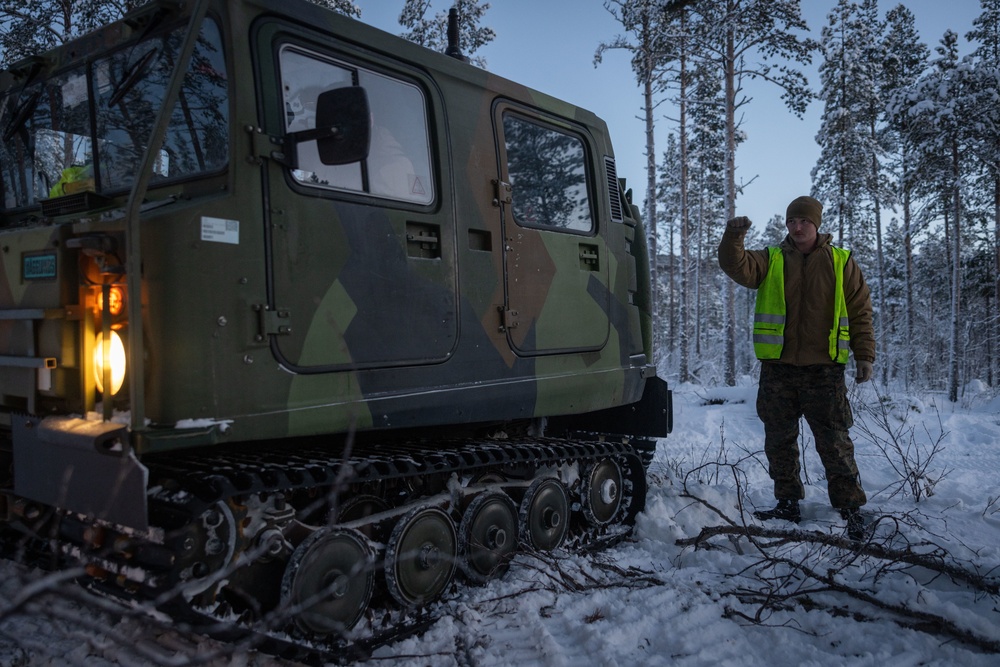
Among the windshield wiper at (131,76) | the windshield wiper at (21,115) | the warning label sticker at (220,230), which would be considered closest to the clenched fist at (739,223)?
the warning label sticker at (220,230)

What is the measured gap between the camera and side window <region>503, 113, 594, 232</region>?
4316 millimetres

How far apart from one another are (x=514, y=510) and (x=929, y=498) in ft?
10.7

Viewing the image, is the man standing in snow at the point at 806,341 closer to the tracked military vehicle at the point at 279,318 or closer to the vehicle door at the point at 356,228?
the tracked military vehicle at the point at 279,318

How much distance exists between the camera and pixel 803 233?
5082mm

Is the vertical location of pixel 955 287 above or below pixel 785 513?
above

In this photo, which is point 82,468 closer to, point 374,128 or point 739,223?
point 374,128

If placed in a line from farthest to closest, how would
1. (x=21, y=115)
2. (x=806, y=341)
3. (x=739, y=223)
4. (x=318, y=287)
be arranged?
(x=806, y=341) → (x=739, y=223) → (x=21, y=115) → (x=318, y=287)

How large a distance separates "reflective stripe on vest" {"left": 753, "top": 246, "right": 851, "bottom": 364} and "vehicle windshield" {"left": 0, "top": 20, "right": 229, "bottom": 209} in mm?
3584

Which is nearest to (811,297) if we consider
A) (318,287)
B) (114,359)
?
(318,287)

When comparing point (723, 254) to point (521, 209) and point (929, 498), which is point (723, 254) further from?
point (929, 498)

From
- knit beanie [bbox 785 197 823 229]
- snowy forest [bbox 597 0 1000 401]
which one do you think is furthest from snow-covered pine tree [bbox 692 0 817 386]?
knit beanie [bbox 785 197 823 229]

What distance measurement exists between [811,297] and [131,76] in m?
4.25

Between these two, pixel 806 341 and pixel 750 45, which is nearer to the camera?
pixel 806 341

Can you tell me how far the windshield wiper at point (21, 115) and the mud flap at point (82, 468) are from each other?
1.91m
